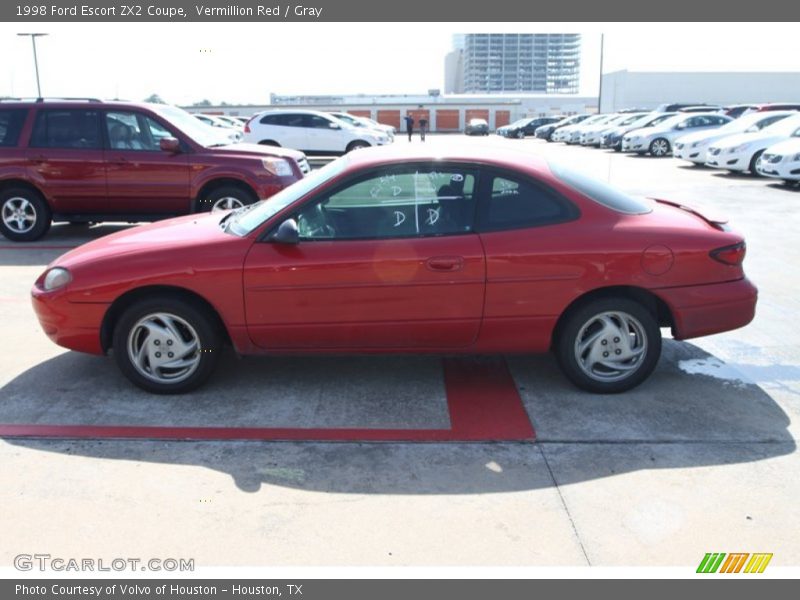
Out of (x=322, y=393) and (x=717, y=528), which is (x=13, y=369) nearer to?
(x=322, y=393)

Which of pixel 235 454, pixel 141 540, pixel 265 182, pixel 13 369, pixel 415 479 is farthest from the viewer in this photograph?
pixel 265 182

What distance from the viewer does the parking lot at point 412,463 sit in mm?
3242

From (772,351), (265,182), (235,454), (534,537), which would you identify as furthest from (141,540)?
(265,182)

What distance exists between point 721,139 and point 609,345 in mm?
17647

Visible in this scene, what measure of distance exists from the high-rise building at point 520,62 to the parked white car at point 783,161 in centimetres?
13872

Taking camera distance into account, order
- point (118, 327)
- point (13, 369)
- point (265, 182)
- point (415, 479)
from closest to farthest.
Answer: point (415, 479), point (118, 327), point (13, 369), point (265, 182)

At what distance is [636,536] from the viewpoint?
129 inches

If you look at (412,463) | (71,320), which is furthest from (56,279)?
(412,463)

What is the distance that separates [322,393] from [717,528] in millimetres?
2504

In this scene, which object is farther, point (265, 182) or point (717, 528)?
point (265, 182)

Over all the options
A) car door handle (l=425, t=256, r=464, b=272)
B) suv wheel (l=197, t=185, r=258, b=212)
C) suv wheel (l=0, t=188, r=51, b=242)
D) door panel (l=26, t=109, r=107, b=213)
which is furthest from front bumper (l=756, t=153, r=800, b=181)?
suv wheel (l=0, t=188, r=51, b=242)

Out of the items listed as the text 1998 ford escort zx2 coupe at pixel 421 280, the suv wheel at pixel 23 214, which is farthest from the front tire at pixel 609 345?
the suv wheel at pixel 23 214

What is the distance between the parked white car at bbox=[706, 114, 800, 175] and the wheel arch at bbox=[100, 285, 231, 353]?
1639cm

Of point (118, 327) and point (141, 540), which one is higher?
point (118, 327)
